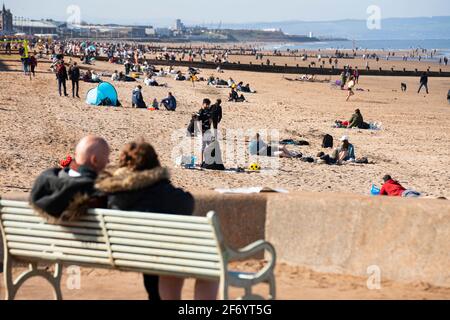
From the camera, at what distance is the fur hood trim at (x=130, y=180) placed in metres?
4.25

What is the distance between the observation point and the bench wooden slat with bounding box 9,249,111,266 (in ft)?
14.7

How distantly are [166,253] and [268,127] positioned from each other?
63.3 ft

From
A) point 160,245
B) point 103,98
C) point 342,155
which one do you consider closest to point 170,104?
point 103,98

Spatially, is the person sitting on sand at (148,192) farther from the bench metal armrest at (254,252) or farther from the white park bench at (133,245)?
the bench metal armrest at (254,252)

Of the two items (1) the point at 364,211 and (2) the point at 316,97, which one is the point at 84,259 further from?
(2) the point at 316,97

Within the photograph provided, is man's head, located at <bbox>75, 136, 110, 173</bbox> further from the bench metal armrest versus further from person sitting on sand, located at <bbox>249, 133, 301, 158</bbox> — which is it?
person sitting on sand, located at <bbox>249, 133, 301, 158</bbox>

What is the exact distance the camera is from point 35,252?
462cm

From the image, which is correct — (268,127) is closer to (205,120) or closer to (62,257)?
(205,120)

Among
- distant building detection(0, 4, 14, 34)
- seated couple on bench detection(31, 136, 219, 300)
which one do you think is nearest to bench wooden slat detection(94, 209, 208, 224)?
seated couple on bench detection(31, 136, 219, 300)

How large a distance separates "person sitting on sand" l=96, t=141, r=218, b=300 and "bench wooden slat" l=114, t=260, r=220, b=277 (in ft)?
0.67

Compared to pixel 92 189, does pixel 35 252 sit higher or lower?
lower

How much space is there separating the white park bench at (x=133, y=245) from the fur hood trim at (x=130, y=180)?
123 mm
